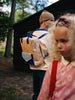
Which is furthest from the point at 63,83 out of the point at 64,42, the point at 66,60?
the point at 64,42

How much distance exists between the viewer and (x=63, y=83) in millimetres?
1267

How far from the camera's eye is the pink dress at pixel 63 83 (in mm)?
1229

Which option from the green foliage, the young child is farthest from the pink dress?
the green foliage

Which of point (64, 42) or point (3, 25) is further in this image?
point (3, 25)

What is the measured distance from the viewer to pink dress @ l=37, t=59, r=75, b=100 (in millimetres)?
1229

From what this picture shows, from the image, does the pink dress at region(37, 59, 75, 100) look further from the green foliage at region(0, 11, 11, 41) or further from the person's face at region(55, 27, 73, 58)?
the green foliage at region(0, 11, 11, 41)

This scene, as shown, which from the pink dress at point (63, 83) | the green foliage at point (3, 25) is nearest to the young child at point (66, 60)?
the pink dress at point (63, 83)

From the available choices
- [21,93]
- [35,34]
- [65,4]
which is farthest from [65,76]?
[65,4]

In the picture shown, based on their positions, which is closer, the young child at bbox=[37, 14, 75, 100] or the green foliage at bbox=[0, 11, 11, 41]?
the young child at bbox=[37, 14, 75, 100]

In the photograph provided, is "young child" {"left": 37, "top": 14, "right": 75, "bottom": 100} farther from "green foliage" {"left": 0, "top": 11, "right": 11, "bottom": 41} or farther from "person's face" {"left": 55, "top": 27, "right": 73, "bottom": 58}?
"green foliage" {"left": 0, "top": 11, "right": 11, "bottom": 41}

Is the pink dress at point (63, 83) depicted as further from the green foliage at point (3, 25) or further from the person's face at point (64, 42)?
the green foliage at point (3, 25)

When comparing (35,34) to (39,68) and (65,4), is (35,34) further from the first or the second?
(65,4)

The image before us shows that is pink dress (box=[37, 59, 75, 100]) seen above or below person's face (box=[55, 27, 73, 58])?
below

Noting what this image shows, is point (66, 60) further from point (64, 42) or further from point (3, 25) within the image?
point (3, 25)
